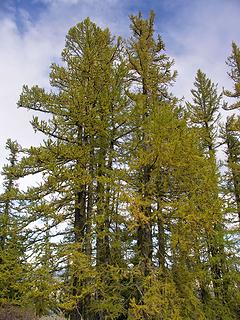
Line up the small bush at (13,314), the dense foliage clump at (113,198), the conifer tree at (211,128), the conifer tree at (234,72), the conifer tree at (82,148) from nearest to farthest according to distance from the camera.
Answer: the dense foliage clump at (113,198) → the conifer tree at (82,148) → the small bush at (13,314) → the conifer tree at (211,128) → the conifer tree at (234,72)

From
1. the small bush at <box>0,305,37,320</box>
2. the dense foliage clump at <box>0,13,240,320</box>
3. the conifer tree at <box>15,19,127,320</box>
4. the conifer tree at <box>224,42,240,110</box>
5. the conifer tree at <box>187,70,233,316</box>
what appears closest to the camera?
the dense foliage clump at <box>0,13,240,320</box>

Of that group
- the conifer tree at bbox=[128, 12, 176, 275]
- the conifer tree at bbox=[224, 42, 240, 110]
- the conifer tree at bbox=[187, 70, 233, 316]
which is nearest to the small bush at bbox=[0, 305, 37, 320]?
the conifer tree at bbox=[128, 12, 176, 275]

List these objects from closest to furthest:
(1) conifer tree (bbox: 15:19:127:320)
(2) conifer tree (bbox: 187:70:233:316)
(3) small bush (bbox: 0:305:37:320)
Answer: (1) conifer tree (bbox: 15:19:127:320) < (3) small bush (bbox: 0:305:37:320) < (2) conifer tree (bbox: 187:70:233:316)

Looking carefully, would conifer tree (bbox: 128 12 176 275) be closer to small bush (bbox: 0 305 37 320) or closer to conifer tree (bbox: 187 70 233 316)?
conifer tree (bbox: 187 70 233 316)

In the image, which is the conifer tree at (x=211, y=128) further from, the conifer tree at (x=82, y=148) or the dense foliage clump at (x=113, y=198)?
the conifer tree at (x=82, y=148)

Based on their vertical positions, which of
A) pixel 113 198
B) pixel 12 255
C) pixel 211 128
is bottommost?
pixel 12 255

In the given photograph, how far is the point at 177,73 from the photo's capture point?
44.3 feet

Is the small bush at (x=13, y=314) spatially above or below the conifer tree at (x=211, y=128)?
below

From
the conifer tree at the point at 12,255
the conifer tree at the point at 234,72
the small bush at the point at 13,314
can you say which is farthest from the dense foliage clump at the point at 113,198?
the conifer tree at the point at 234,72

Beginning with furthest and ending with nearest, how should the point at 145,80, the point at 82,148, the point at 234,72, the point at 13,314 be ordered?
the point at 234,72 < the point at 13,314 < the point at 145,80 < the point at 82,148

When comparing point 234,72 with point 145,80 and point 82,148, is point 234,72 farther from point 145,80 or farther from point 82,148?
point 82,148

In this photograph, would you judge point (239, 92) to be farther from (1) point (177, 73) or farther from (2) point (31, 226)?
(2) point (31, 226)

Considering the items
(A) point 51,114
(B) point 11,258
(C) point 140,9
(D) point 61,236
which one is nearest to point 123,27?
(C) point 140,9

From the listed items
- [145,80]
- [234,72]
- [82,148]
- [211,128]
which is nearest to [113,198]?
[82,148]
